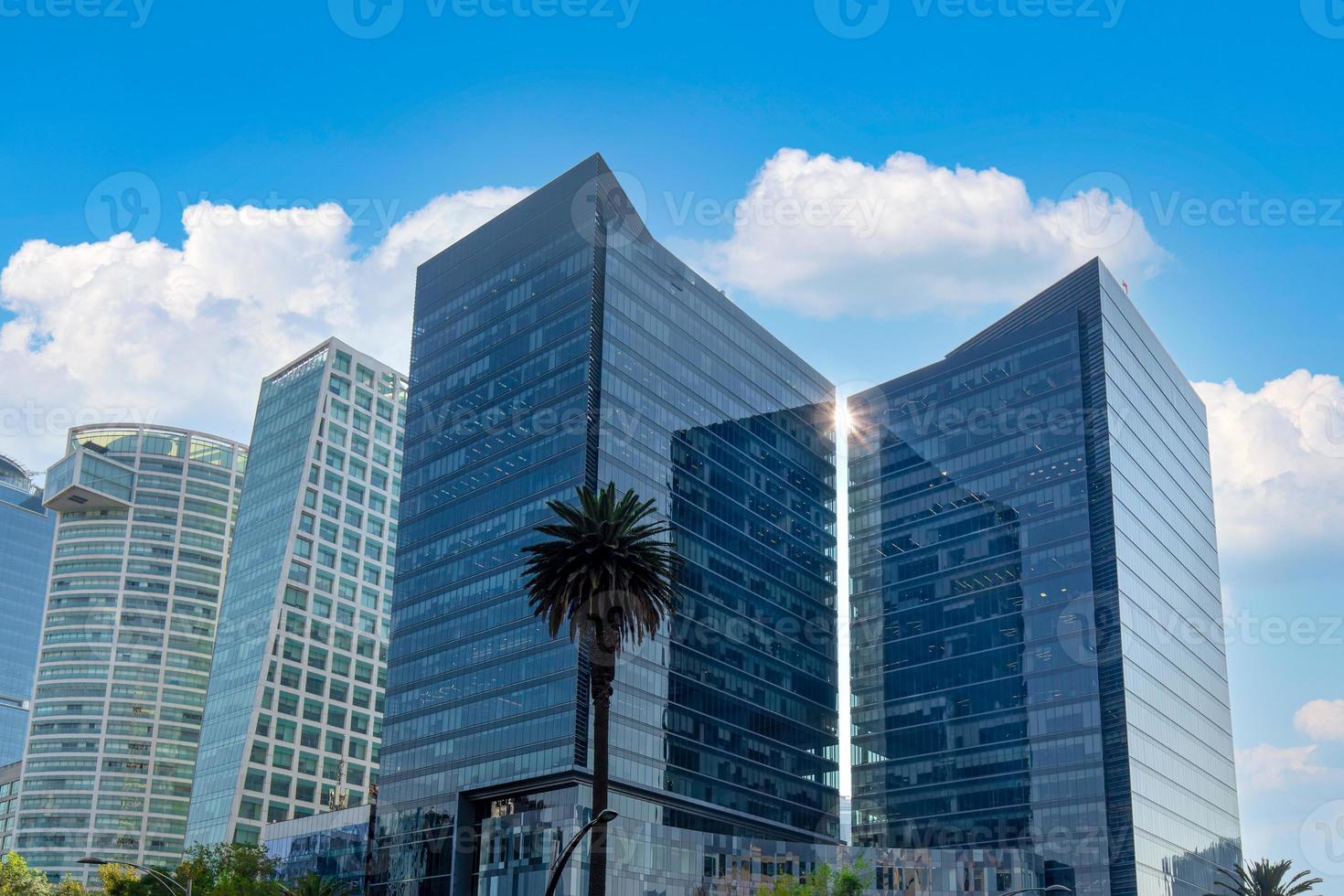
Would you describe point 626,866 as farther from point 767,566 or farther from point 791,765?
point 767,566

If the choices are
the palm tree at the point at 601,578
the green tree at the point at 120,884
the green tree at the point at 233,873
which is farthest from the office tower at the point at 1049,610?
the palm tree at the point at 601,578

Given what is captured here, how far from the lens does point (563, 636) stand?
12712cm

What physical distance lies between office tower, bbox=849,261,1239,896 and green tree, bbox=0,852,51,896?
97556 millimetres

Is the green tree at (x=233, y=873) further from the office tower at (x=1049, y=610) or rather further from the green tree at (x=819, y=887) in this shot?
the office tower at (x=1049, y=610)

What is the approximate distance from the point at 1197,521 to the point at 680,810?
306 feet

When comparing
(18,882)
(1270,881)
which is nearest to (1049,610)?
(1270,881)

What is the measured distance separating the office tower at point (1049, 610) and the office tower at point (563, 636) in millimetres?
15387

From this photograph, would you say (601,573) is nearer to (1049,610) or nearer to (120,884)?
(120,884)

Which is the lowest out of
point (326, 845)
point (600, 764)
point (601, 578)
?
point (326, 845)

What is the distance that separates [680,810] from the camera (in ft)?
442

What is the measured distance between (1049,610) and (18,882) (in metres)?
123

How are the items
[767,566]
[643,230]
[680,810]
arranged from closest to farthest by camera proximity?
[680,810] → [643,230] → [767,566]

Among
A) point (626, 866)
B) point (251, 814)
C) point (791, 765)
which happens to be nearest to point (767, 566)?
point (791, 765)

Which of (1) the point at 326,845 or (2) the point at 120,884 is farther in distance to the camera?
(1) the point at 326,845
